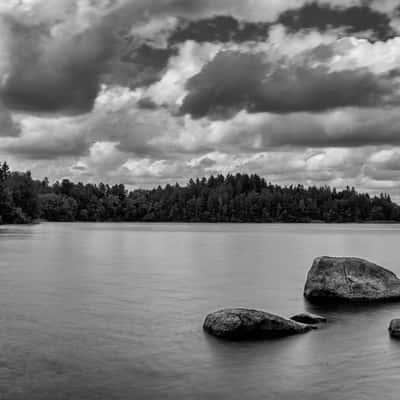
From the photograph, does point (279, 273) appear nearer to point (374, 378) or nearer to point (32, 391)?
point (374, 378)

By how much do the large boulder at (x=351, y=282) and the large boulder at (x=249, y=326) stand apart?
7.56m

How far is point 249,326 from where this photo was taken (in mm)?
17172

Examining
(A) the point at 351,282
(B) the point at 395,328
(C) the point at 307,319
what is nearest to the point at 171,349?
(C) the point at 307,319

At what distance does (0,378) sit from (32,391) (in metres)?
1.32

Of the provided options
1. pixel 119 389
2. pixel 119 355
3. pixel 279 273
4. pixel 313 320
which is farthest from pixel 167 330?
pixel 279 273

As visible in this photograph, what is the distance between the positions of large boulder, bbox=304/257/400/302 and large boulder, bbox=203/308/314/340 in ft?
24.8

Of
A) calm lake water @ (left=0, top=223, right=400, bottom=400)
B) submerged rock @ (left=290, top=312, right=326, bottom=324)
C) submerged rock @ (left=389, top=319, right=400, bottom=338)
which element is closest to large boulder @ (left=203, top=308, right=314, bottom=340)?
calm lake water @ (left=0, top=223, right=400, bottom=400)

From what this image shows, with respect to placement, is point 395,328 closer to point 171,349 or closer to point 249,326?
point 249,326

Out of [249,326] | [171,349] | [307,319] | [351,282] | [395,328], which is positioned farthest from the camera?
[351,282]

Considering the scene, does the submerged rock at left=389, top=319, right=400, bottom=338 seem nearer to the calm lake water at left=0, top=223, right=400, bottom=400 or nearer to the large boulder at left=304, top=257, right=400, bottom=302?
the calm lake water at left=0, top=223, right=400, bottom=400

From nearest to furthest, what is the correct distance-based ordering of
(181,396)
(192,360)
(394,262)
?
(181,396) < (192,360) < (394,262)

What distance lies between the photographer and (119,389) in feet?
40.3

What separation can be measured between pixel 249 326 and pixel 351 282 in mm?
9623

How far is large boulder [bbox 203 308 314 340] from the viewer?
675 inches
